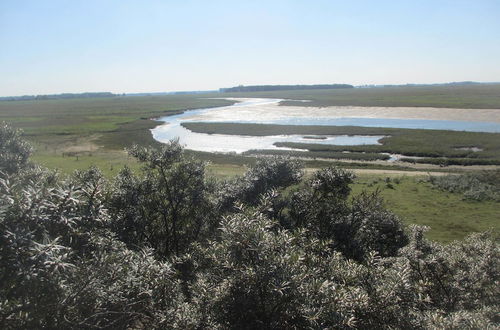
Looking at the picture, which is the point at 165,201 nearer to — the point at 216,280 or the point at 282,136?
the point at 216,280

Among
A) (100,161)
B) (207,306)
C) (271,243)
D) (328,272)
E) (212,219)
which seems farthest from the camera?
(100,161)

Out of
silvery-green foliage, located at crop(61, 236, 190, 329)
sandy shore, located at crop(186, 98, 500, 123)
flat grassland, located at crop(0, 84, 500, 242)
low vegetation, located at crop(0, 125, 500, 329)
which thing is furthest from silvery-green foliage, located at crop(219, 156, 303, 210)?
sandy shore, located at crop(186, 98, 500, 123)

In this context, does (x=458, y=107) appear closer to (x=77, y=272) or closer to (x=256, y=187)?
(x=256, y=187)

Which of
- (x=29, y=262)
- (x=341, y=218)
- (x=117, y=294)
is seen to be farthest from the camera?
(x=341, y=218)

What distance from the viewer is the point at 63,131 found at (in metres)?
97.9

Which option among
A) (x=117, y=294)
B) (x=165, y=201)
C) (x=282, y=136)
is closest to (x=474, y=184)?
(x=165, y=201)

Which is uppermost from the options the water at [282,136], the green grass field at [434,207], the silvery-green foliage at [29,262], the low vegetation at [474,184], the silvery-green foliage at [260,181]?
the silvery-green foliage at [29,262]

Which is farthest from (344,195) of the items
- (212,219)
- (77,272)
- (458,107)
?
(458,107)

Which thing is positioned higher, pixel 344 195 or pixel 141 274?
pixel 141 274

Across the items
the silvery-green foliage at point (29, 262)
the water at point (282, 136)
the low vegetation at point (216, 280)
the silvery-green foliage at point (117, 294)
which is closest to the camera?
the silvery-green foliage at point (29, 262)

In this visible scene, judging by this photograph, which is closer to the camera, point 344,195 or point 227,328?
point 227,328

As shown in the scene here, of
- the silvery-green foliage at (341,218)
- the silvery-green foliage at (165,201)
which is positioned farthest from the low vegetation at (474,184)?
the silvery-green foliage at (165,201)

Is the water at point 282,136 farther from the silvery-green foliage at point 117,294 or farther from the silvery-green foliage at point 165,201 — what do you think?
the silvery-green foliage at point 117,294

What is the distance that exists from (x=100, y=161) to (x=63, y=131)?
46259mm
